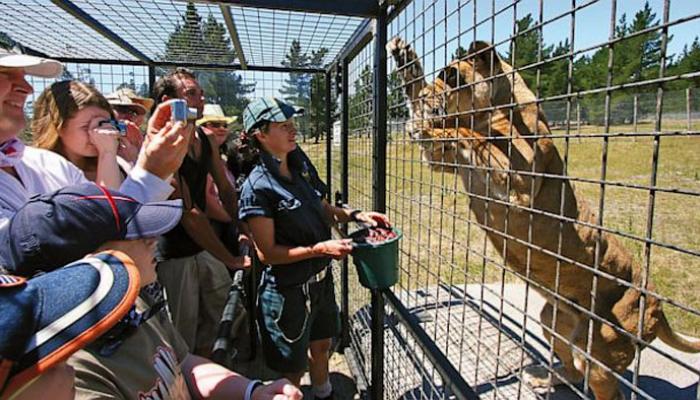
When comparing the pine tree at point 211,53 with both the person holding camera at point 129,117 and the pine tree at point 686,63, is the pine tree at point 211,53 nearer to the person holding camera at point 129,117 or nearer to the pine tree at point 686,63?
the person holding camera at point 129,117

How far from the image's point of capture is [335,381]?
352 cm

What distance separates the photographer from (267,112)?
2410 millimetres

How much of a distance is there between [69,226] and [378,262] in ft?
4.85

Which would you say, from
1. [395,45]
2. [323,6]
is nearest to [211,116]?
[323,6]

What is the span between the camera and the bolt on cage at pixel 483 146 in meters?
0.94

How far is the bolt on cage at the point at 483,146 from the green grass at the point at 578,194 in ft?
0.14

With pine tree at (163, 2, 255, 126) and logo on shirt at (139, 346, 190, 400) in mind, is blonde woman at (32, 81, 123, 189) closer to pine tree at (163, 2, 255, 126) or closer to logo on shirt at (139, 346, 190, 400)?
logo on shirt at (139, 346, 190, 400)

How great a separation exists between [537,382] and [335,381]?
5.87 ft

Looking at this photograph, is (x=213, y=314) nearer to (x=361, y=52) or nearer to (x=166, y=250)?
(x=166, y=250)

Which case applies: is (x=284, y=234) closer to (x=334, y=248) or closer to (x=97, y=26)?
(x=334, y=248)

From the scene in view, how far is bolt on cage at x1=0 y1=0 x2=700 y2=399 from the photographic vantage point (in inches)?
37.2

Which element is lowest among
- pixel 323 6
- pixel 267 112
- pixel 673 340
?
pixel 673 340

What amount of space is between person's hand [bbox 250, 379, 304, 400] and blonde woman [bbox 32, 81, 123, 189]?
1147 mm

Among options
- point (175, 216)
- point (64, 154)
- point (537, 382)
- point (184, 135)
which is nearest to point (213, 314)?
point (64, 154)
